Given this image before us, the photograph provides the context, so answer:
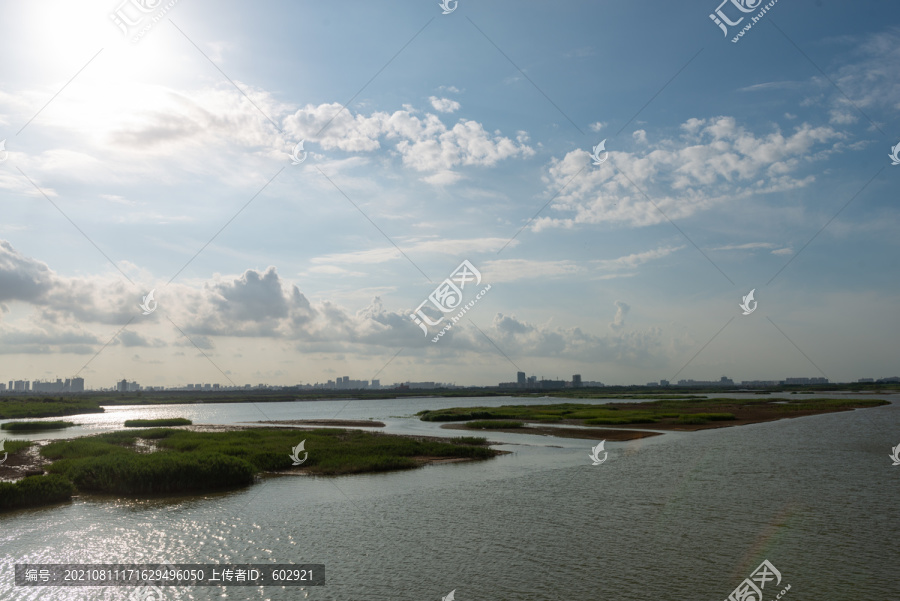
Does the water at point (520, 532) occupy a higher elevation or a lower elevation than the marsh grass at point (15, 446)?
higher

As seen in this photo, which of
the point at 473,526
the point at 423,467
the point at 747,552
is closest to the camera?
the point at 747,552

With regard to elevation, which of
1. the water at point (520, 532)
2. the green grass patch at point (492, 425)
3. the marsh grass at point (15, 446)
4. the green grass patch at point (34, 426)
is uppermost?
the water at point (520, 532)

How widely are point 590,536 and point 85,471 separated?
100.0 ft

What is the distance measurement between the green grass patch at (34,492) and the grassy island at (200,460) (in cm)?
3

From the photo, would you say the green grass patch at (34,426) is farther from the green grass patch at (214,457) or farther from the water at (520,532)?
the water at (520,532)

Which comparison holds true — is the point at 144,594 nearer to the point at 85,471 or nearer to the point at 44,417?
the point at 85,471

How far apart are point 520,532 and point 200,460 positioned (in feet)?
75.8

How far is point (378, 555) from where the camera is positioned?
71.1 ft

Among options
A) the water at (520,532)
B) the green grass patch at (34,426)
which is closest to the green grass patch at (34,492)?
the water at (520,532)

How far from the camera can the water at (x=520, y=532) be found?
18547mm

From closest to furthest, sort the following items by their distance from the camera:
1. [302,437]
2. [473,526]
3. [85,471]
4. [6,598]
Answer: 1. [6,598]
2. [473,526]
3. [85,471]
4. [302,437]

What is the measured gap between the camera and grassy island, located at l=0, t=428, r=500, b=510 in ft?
110

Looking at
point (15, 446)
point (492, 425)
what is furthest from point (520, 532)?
point (492, 425)

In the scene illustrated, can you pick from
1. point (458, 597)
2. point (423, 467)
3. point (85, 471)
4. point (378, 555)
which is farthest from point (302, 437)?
point (458, 597)
